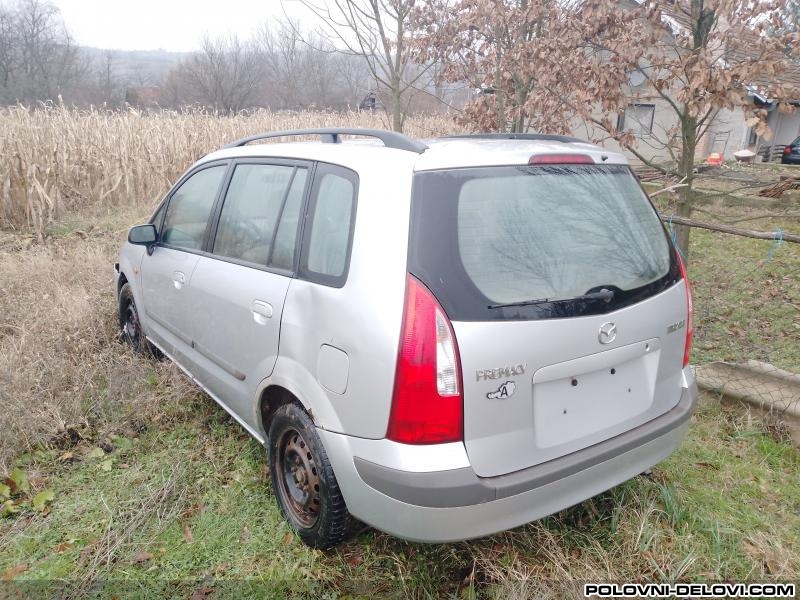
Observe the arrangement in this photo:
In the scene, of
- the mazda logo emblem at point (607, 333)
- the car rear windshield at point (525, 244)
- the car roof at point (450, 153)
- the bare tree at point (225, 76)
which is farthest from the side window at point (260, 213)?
the bare tree at point (225, 76)

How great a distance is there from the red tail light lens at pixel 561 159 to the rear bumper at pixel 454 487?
1121 mm

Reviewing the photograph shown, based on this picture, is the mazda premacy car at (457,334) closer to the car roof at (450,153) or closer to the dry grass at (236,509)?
the car roof at (450,153)

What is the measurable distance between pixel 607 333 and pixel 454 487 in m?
0.81

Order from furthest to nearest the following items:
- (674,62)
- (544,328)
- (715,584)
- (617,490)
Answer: (674,62) < (617,490) < (715,584) < (544,328)

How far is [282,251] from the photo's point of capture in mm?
2545

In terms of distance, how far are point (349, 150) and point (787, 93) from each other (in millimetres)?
3501

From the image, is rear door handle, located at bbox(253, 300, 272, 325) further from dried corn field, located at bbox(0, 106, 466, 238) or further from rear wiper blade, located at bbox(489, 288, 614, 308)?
dried corn field, located at bbox(0, 106, 466, 238)

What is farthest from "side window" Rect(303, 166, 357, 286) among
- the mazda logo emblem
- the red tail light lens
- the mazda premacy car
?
the mazda logo emblem

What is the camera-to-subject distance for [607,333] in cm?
207

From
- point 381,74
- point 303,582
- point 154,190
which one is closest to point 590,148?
point 303,582

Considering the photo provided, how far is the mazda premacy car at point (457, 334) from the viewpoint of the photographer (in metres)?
1.87

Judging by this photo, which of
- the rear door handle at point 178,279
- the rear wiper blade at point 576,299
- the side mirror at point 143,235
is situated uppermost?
the rear wiper blade at point 576,299

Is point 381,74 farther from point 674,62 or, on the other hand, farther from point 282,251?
point 282,251

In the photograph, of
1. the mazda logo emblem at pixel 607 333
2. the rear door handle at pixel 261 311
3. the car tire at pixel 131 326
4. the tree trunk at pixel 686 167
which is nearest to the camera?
the mazda logo emblem at pixel 607 333
